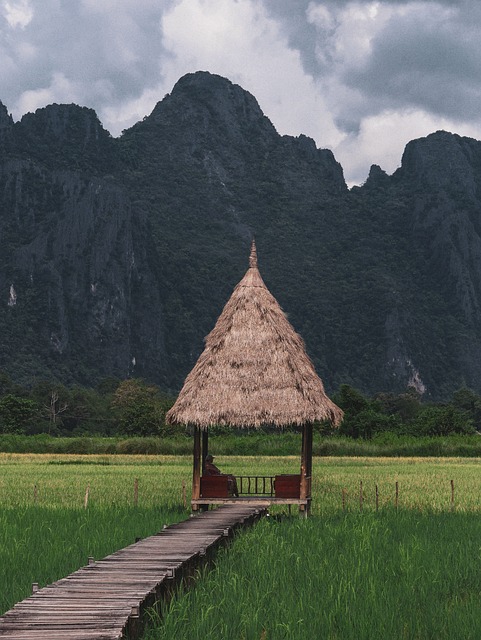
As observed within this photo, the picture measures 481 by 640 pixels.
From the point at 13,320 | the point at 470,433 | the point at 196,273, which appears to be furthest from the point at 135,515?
the point at 196,273

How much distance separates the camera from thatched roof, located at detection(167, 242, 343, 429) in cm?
1427

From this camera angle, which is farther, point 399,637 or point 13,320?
point 13,320

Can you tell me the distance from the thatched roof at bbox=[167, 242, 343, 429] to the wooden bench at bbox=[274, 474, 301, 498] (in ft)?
3.15

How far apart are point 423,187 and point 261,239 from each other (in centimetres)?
3279

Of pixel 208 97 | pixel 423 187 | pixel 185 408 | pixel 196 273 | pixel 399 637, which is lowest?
pixel 399 637

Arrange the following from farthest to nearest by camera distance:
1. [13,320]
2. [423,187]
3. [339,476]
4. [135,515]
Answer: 1. [423,187]
2. [13,320]
3. [339,476]
4. [135,515]

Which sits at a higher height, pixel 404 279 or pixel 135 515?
pixel 404 279

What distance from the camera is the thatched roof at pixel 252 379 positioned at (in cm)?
1427

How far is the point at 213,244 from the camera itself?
142250 millimetres

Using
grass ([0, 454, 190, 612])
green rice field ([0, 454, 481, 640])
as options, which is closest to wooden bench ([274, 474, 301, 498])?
green rice field ([0, 454, 481, 640])

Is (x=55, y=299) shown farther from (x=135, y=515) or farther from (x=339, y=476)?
(x=135, y=515)

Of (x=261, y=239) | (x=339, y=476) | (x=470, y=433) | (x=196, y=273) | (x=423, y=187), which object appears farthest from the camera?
(x=423, y=187)

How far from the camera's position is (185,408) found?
14.4 m

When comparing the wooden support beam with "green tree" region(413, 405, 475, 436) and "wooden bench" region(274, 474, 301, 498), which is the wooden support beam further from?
"green tree" region(413, 405, 475, 436)
